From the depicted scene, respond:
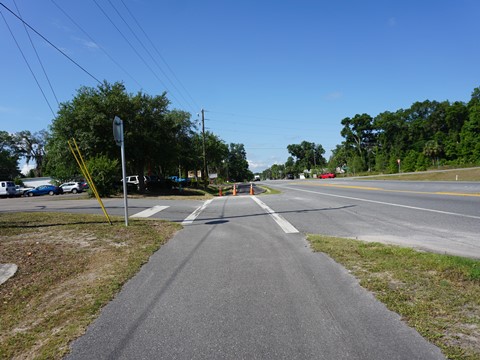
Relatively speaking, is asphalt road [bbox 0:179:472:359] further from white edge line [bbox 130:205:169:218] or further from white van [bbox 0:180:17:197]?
white van [bbox 0:180:17:197]

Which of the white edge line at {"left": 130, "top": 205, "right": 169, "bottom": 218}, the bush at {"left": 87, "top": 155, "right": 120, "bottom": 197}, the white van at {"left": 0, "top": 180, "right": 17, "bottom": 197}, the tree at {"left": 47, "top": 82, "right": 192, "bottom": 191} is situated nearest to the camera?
the white edge line at {"left": 130, "top": 205, "right": 169, "bottom": 218}

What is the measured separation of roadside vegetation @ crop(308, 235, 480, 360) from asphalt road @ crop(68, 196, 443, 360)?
0.57 ft

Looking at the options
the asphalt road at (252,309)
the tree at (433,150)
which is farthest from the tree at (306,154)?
the asphalt road at (252,309)

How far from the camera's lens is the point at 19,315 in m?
4.20

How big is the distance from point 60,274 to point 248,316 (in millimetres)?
3604

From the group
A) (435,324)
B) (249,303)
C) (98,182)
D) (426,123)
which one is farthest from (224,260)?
(426,123)

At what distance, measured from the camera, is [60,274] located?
578 cm

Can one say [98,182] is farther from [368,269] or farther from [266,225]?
[368,269]

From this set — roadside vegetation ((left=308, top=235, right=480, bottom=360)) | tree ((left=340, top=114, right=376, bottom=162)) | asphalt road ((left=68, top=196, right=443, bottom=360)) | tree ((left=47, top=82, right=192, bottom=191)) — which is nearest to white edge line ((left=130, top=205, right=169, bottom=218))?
asphalt road ((left=68, top=196, right=443, bottom=360))

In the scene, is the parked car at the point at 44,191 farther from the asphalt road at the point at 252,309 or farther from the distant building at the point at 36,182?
the asphalt road at the point at 252,309

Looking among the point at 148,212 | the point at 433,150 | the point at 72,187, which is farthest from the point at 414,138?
the point at 148,212

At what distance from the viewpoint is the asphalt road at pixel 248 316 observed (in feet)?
10.5

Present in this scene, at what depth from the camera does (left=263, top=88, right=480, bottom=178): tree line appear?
7531 cm

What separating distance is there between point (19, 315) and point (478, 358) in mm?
4839
